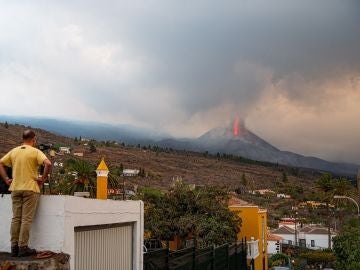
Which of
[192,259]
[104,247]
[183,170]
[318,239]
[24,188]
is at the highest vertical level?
[183,170]

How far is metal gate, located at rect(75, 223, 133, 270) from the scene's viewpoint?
8.04m

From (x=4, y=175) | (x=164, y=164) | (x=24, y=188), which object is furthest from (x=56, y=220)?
(x=164, y=164)

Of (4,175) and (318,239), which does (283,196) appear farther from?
(4,175)

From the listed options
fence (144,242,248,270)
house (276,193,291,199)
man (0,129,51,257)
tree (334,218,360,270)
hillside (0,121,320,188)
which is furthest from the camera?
house (276,193,291,199)

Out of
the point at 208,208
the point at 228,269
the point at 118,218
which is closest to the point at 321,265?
the point at 208,208

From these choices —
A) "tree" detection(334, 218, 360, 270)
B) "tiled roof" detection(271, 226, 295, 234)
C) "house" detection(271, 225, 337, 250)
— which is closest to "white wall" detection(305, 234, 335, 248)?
"house" detection(271, 225, 337, 250)

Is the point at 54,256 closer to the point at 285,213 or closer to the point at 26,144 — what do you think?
the point at 26,144

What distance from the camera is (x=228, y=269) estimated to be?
2009cm

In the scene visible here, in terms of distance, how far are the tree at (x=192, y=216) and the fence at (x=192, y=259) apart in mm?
12205

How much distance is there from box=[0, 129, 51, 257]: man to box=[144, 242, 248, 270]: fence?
458 cm

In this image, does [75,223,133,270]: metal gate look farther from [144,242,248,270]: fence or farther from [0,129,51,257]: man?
[0,129,51,257]: man

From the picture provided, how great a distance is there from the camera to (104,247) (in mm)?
9047

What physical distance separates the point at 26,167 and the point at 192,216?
29731mm

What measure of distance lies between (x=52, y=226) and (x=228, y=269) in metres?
14.3
